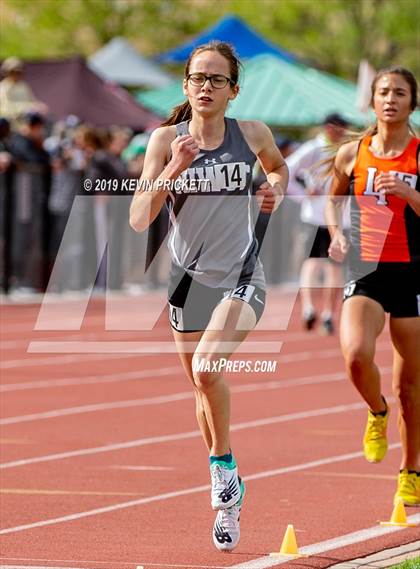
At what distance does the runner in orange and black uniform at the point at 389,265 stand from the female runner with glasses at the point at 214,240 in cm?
131

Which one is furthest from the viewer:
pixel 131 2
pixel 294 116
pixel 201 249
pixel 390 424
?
pixel 131 2

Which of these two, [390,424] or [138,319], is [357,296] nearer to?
[390,424]

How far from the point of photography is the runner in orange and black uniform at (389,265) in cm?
882

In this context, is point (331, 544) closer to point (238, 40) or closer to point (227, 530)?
point (227, 530)

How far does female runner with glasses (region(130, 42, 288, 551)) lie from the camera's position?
7.37 m

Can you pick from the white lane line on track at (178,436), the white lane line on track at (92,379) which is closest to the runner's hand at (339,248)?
the white lane line on track at (178,436)

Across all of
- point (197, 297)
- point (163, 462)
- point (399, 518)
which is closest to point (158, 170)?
point (197, 297)

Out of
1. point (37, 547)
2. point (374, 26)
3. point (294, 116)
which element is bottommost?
point (37, 547)

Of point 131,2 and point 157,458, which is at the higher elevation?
point 131,2

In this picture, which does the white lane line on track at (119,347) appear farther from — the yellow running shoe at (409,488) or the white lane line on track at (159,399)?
the yellow running shoe at (409,488)

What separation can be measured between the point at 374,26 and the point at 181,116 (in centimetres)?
4666

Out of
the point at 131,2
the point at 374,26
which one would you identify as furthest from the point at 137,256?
the point at 131,2

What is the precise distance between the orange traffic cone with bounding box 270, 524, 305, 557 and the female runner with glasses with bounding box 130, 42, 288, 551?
0.28 metres

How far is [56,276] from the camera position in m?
23.1
